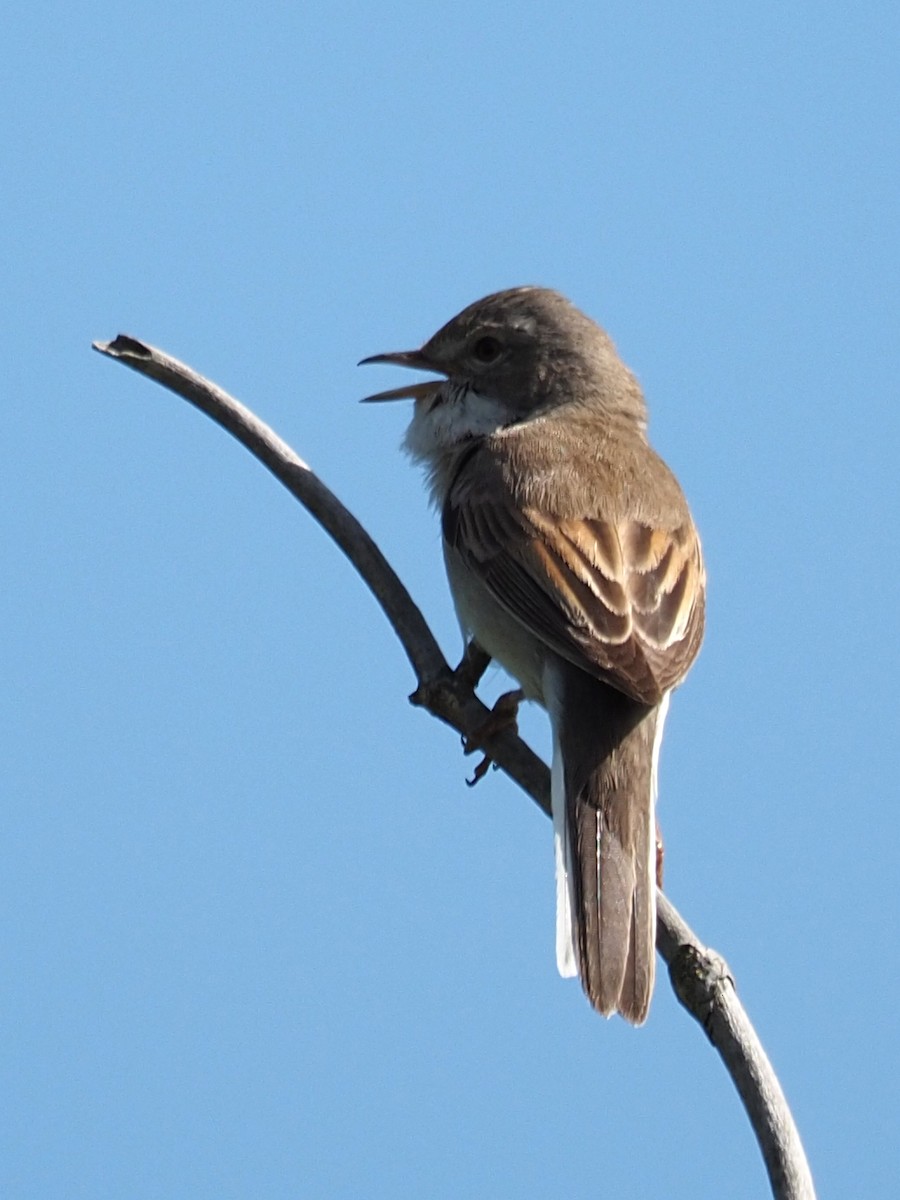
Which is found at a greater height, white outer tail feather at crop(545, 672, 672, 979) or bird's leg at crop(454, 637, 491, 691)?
bird's leg at crop(454, 637, 491, 691)

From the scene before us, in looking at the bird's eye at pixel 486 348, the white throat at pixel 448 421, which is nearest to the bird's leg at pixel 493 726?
the white throat at pixel 448 421

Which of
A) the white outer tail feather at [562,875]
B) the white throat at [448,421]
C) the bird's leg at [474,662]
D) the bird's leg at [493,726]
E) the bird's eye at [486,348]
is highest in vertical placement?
the bird's eye at [486,348]

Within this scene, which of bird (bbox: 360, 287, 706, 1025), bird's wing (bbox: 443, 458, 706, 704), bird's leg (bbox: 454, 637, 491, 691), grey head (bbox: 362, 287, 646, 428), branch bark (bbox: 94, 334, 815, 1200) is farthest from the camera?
grey head (bbox: 362, 287, 646, 428)

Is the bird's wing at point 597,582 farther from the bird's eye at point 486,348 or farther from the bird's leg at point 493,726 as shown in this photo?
the bird's eye at point 486,348

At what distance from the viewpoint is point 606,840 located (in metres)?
4.64

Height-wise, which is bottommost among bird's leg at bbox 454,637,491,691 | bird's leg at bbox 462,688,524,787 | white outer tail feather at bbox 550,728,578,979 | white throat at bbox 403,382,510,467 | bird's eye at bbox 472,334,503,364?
white outer tail feather at bbox 550,728,578,979

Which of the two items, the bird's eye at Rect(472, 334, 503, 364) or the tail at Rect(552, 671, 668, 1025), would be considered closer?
the tail at Rect(552, 671, 668, 1025)

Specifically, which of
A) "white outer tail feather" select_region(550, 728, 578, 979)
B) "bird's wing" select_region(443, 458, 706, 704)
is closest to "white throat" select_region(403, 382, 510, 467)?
"bird's wing" select_region(443, 458, 706, 704)

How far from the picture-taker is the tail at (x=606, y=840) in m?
4.26

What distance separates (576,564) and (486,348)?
1.66 meters

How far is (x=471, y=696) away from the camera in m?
4.99

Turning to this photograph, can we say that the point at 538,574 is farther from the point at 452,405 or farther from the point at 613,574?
the point at 452,405

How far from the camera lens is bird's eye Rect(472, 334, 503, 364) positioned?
22.1 feet

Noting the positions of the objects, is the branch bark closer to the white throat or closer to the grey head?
the white throat
